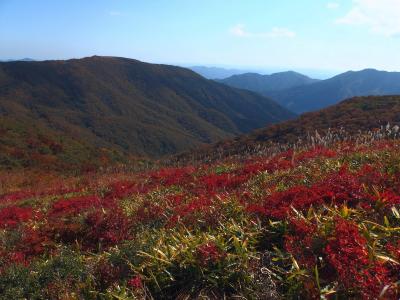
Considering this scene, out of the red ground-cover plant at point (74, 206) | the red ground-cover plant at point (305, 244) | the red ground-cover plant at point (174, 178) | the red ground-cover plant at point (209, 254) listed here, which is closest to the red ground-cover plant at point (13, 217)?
the red ground-cover plant at point (74, 206)

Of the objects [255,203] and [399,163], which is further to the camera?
[399,163]

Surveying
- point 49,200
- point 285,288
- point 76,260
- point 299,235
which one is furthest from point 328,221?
point 49,200

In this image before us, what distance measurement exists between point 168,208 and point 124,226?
0.93m

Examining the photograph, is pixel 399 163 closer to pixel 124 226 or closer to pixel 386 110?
pixel 124 226

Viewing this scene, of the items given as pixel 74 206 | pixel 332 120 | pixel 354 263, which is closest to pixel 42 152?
pixel 332 120

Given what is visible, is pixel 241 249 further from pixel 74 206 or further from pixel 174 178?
pixel 174 178

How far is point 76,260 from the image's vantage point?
5.27 metres

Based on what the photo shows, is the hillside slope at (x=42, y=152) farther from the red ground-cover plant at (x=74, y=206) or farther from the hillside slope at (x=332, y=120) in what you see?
the red ground-cover plant at (x=74, y=206)

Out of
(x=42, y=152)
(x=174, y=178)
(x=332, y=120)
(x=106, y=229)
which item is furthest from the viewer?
(x=42, y=152)

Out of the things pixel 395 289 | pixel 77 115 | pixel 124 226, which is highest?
pixel 395 289

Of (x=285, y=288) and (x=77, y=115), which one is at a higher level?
(x=285, y=288)

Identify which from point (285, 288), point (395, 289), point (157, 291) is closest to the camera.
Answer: point (395, 289)

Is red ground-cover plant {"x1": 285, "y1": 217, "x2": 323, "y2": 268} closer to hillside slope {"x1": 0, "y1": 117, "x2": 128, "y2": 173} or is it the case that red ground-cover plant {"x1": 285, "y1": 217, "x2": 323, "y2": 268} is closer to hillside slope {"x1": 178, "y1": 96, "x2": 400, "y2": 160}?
hillside slope {"x1": 0, "y1": 117, "x2": 128, "y2": 173}

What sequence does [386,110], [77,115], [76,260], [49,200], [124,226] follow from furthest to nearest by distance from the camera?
[77,115] < [386,110] < [49,200] < [124,226] < [76,260]
